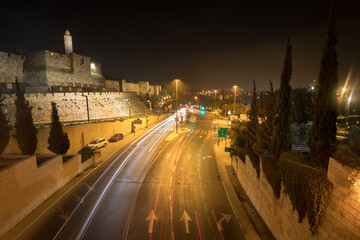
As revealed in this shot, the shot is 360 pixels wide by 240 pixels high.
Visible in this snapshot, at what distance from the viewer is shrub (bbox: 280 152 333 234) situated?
22.3 feet

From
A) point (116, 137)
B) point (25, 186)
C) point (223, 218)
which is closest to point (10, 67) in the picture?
point (116, 137)

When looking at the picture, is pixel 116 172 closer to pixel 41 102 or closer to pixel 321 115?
pixel 321 115

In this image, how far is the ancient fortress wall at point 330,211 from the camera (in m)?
5.73

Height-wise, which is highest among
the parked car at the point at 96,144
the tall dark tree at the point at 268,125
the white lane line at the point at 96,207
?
the tall dark tree at the point at 268,125

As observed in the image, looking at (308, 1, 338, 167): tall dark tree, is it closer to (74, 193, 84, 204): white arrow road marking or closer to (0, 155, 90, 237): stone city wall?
(74, 193, 84, 204): white arrow road marking

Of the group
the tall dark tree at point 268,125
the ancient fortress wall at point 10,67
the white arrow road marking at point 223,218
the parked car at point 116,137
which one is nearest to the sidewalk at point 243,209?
the white arrow road marking at point 223,218

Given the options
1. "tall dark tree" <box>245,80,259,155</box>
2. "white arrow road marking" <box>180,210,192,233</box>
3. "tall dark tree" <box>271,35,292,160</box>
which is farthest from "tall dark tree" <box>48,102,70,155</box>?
"tall dark tree" <box>271,35,292,160</box>

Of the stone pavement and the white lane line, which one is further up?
the white lane line

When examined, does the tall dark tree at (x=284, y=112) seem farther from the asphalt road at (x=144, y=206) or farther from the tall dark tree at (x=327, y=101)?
the asphalt road at (x=144, y=206)

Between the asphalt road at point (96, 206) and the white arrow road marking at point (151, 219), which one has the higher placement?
the asphalt road at point (96, 206)

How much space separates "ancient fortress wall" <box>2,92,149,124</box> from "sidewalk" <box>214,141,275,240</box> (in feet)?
105

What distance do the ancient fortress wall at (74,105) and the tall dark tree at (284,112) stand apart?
36.5m

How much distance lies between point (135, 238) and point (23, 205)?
Answer: 26.7 feet

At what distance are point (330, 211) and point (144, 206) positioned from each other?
1154 centimetres
